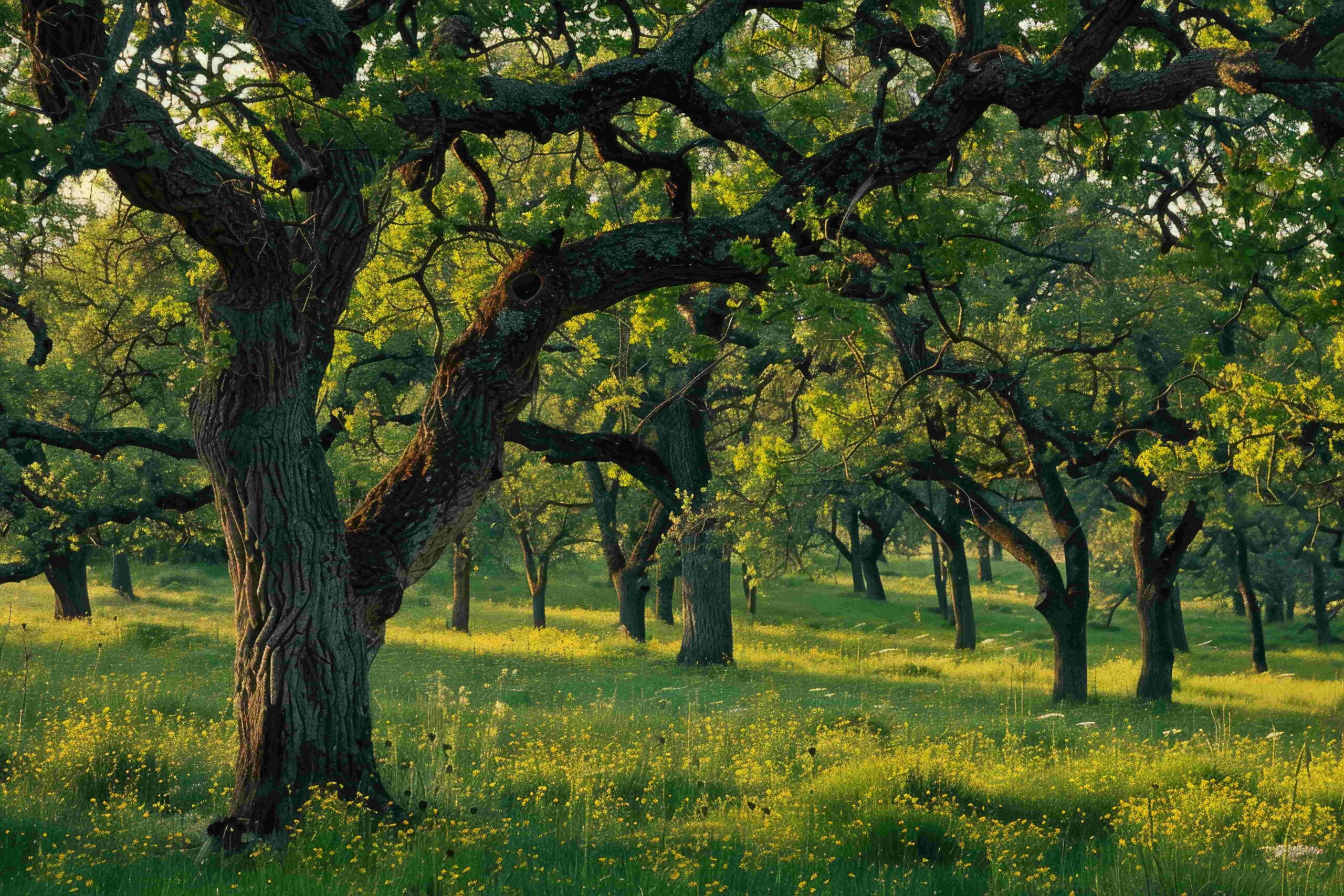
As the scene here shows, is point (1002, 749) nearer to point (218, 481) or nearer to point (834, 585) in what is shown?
point (218, 481)

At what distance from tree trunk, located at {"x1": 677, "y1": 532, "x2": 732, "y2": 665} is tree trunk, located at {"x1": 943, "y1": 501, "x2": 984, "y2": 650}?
1205 centimetres

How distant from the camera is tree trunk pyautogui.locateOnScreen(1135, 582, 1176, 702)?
20359 mm

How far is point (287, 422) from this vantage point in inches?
283

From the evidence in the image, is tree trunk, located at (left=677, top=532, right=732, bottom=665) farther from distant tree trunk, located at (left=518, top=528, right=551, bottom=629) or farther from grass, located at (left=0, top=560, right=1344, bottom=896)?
distant tree trunk, located at (left=518, top=528, right=551, bottom=629)

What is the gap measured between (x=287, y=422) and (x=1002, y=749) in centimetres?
798

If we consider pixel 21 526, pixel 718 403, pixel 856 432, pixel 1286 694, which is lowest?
pixel 1286 694

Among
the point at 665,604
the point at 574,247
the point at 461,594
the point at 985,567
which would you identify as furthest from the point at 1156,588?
the point at 985,567

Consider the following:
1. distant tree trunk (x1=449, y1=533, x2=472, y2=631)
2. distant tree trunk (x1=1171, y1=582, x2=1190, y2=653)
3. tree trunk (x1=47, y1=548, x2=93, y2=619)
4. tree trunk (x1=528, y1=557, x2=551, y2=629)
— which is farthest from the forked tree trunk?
distant tree trunk (x1=1171, y1=582, x2=1190, y2=653)

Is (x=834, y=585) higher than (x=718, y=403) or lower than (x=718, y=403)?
lower

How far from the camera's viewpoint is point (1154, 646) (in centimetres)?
2064

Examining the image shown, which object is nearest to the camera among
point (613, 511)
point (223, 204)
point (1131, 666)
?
point (223, 204)

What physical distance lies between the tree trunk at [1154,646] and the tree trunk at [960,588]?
37.8ft

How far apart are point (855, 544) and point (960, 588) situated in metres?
17.2

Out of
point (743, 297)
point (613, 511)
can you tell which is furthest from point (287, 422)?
point (613, 511)
